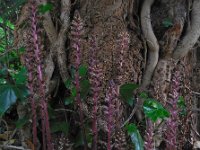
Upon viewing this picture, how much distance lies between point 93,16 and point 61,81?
41 centimetres

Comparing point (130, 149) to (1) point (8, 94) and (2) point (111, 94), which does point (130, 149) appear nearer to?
(1) point (8, 94)

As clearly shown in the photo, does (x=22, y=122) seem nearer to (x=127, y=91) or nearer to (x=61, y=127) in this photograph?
(x=61, y=127)

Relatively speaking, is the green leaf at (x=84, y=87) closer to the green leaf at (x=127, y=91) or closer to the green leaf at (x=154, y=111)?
the green leaf at (x=127, y=91)

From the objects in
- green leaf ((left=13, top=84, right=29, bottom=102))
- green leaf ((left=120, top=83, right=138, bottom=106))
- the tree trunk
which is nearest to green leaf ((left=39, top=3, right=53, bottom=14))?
the tree trunk

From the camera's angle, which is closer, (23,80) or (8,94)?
(8,94)

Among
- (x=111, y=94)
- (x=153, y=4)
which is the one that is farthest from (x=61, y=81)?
(x=111, y=94)

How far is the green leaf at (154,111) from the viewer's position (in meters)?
1.50

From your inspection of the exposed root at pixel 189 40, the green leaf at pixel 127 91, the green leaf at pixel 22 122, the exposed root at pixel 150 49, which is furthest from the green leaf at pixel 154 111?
the green leaf at pixel 22 122

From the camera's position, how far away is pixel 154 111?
1533 mm

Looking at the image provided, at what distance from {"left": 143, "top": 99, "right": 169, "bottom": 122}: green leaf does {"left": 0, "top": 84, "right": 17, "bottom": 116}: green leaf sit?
581mm

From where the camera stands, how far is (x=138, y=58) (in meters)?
1.99

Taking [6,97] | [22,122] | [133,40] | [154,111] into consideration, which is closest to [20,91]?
[6,97]

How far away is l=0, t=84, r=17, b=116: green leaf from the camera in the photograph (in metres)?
1.48

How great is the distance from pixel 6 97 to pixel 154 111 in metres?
0.64
